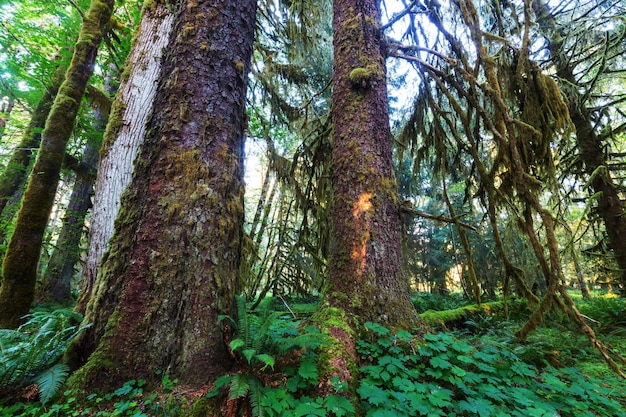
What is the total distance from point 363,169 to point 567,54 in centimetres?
586

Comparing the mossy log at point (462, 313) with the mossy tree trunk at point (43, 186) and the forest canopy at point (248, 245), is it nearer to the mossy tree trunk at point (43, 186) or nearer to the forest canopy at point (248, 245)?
the forest canopy at point (248, 245)

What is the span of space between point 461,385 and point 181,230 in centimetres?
234

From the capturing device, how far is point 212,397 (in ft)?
5.59

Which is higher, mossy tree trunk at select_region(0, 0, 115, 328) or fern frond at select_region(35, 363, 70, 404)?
mossy tree trunk at select_region(0, 0, 115, 328)

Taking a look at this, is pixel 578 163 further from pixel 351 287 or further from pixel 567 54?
pixel 351 287

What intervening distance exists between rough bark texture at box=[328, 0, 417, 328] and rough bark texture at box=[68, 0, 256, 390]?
3.82 feet

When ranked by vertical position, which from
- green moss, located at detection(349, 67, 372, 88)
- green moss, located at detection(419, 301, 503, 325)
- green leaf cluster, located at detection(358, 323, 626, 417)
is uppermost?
green moss, located at detection(349, 67, 372, 88)

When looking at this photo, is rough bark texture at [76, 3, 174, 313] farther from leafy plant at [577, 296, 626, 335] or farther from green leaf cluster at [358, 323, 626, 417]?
leafy plant at [577, 296, 626, 335]

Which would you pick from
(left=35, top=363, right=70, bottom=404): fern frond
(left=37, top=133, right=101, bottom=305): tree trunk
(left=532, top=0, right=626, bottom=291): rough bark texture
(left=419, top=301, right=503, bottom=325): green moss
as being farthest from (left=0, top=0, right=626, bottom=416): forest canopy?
(left=37, top=133, right=101, bottom=305): tree trunk

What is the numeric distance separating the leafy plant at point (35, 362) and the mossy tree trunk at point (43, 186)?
1.19 meters

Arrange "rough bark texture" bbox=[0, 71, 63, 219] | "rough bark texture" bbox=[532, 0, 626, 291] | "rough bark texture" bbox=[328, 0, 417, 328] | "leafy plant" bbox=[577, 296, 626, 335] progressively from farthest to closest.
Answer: "rough bark texture" bbox=[0, 71, 63, 219]
"rough bark texture" bbox=[532, 0, 626, 291]
"leafy plant" bbox=[577, 296, 626, 335]
"rough bark texture" bbox=[328, 0, 417, 328]

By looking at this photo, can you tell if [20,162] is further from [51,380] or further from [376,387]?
[376,387]

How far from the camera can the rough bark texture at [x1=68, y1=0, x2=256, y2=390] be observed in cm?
183

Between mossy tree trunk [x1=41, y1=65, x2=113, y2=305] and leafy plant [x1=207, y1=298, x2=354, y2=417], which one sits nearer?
leafy plant [x1=207, y1=298, x2=354, y2=417]
